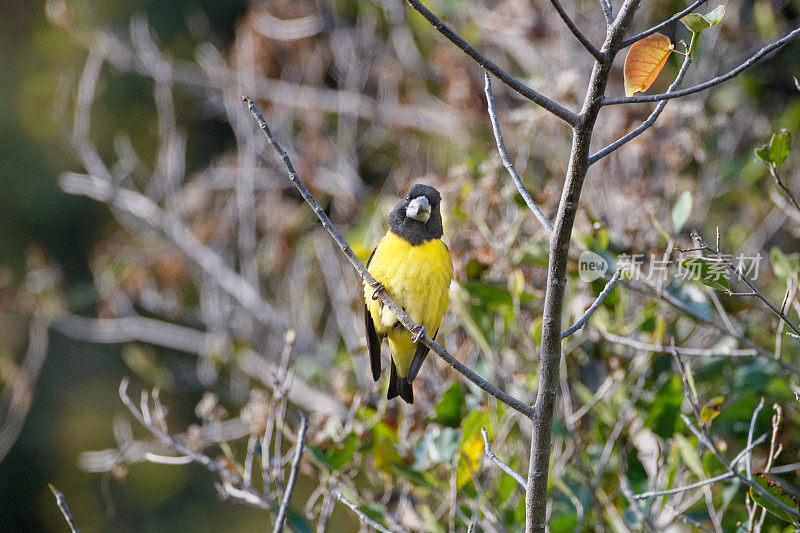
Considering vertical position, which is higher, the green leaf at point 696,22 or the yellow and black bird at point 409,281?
the green leaf at point 696,22

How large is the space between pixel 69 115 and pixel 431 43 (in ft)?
11.2

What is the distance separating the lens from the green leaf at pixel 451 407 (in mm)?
3041

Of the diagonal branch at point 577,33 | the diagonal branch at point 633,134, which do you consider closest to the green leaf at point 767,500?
the diagonal branch at point 633,134

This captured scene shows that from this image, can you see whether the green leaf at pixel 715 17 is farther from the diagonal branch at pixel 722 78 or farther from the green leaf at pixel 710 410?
the green leaf at pixel 710 410

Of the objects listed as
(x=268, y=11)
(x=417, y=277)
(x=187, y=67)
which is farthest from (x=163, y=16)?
(x=417, y=277)

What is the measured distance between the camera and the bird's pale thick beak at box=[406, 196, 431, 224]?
3141 millimetres

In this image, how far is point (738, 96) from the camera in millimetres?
5977

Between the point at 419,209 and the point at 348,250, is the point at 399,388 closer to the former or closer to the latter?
the point at 419,209

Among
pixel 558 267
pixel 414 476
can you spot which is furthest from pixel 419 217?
pixel 558 267

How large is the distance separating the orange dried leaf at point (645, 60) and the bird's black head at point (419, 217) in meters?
1.41

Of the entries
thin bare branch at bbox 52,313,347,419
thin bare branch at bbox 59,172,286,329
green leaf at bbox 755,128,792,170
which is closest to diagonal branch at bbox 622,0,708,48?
green leaf at bbox 755,128,792,170

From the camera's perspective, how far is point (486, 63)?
63.8 inches

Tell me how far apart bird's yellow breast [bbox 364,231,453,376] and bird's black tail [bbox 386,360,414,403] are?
0.21 m

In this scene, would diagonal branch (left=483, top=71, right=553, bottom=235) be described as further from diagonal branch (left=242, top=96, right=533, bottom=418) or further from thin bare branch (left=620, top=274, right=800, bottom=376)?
thin bare branch (left=620, top=274, right=800, bottom=376)
